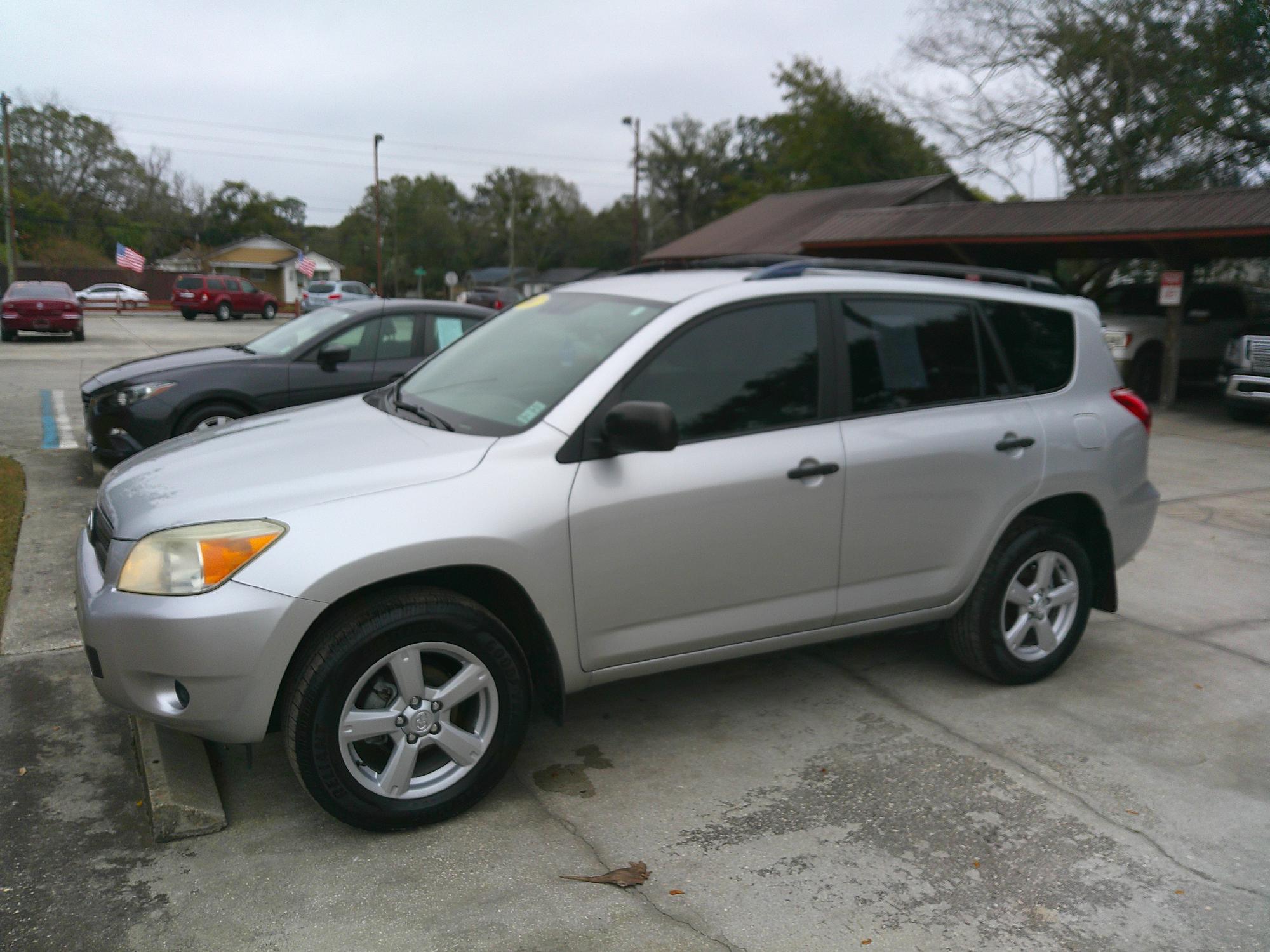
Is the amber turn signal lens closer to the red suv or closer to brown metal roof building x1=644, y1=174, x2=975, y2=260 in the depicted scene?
brown metal roof building x1=644, y1=174, x2=975, y2=260

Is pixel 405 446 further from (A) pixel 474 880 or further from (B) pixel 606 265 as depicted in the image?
(B) pixel 606 265

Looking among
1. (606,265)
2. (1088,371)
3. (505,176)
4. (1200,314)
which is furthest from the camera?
(505,176)

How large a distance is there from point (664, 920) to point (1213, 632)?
401 cm

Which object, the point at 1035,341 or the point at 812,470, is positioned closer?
the point at 812,470

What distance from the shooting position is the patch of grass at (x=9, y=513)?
5.69 metres

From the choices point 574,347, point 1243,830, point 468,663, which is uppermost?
point 574,347

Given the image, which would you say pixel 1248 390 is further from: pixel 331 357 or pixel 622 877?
pixel 622 877

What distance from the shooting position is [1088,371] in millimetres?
4695

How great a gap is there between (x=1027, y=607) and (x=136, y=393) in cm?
647

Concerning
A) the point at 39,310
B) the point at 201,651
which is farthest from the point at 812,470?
the point at 39,310

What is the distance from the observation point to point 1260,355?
13891mm

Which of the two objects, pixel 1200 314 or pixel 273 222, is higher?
A: pixel 273 222

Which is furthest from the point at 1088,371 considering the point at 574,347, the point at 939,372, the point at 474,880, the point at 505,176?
the point at 505,176

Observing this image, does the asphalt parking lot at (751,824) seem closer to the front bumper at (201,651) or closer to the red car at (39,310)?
the front bumper at (201,651)
